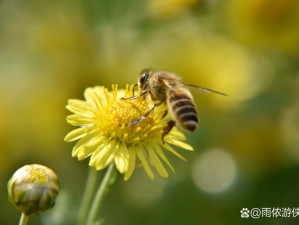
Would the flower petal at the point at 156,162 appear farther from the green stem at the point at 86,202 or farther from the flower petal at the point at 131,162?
the green stem at the point at 86,202

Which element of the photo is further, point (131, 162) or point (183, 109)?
point (183, 109)

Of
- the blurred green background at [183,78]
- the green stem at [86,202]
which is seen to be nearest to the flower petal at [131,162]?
the green stem at [86,202]

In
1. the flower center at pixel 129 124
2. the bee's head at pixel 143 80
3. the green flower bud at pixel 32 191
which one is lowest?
the green flower bud at pixel 32 191

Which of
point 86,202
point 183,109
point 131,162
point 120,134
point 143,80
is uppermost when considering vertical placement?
point 143,80

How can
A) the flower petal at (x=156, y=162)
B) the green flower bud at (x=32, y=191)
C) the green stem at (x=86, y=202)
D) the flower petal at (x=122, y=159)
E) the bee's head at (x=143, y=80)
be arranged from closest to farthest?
1. the green flower bud at (x=32, y=191)
2. the flower petal at (x=122, y=159)
3. the flower petal at (x=156, y=162)
4. the green stem at (x=86, y=202)
5. the bee's head at (x=143, y=80)

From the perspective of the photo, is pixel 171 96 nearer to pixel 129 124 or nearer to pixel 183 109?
pixel 183 109

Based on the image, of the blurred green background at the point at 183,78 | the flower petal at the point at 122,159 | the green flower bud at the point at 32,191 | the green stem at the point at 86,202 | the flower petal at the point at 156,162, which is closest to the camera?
the green flower bud at the point at 32,191

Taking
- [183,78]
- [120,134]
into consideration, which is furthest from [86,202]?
[183,78]
